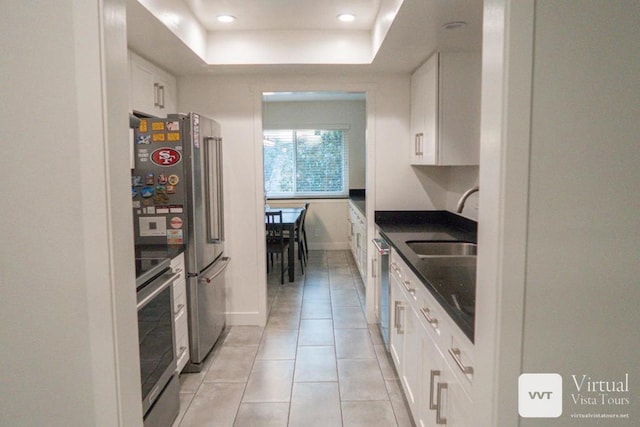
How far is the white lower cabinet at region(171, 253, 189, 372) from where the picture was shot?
9.25 ft

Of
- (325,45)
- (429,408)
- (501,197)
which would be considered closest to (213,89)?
(325,45)

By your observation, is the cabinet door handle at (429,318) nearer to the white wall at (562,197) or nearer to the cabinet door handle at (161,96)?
the white wall at (562,197)

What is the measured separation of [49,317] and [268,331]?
9.56 feet

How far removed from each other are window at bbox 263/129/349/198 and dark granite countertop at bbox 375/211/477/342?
3.59 metres

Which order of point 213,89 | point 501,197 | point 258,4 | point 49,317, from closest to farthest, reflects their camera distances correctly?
point 501,197 < point 49,317 < point 258,4 < point 213,89

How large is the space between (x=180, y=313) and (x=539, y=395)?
2.39 meters

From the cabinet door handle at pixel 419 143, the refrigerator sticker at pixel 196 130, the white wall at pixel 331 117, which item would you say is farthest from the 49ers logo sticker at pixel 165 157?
the white wall at pixel 331 117

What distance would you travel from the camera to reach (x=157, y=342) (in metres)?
2.28

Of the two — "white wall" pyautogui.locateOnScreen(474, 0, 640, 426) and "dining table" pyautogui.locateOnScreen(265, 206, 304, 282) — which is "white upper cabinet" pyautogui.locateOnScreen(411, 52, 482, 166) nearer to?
"white wall" pyautogui.locateOnScreen(474, 0, 640, 426)

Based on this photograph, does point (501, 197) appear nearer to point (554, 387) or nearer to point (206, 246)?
point (554, 387)

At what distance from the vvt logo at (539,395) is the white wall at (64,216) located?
97 centimetres

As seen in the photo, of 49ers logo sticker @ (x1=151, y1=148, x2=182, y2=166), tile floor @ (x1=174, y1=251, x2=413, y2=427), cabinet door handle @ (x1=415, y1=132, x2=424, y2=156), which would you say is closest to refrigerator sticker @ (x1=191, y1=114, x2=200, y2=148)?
49ers logo sticker @ (x1=151, y1=148, x2=182, y2=166)

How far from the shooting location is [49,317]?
108 cm

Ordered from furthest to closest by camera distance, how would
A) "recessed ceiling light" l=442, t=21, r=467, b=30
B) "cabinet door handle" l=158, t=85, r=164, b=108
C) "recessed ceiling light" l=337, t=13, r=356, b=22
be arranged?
"cabinet door handle" l=158, t=85, r=164, b=108, "recessed ceiling light" l=337, t=13, r=356, b=22, "recessed ceiling light" l=442, t=21, r=467, b=30
